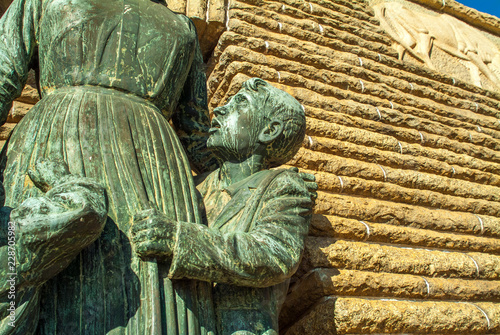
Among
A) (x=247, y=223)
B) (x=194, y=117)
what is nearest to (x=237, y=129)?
(x=194, y=117)

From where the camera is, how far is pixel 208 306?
1.95 meters

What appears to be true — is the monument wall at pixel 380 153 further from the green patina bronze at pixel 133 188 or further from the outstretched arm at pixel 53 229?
the outstretched arm at pixel 53 229

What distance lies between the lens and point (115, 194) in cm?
192

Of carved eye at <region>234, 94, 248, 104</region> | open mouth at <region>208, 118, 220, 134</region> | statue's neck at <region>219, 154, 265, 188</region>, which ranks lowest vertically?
statue's neck at <region>219, 154, 265, 188</region>

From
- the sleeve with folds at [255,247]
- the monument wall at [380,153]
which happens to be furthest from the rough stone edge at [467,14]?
the sleeve with folds at [255,247]

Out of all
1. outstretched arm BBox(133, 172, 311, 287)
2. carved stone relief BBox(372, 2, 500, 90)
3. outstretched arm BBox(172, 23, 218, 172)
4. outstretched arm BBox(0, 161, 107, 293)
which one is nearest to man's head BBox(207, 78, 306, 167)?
outstretched arm BBox(172, 23, 218, 172)

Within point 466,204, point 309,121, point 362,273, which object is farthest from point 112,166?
point 466,204

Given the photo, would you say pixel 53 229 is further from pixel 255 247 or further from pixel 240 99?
pixel 240 99

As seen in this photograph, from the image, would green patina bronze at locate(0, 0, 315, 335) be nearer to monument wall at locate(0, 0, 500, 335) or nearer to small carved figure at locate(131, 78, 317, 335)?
small carved figure at locate(131, 78, 317, 335)

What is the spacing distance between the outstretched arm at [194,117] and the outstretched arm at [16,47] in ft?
2.56

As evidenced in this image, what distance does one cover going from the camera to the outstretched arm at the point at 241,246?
1804 millimetres

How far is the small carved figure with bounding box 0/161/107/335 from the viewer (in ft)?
5.17

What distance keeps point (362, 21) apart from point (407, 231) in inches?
118

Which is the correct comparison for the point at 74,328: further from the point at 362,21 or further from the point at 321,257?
the point at 362,21
